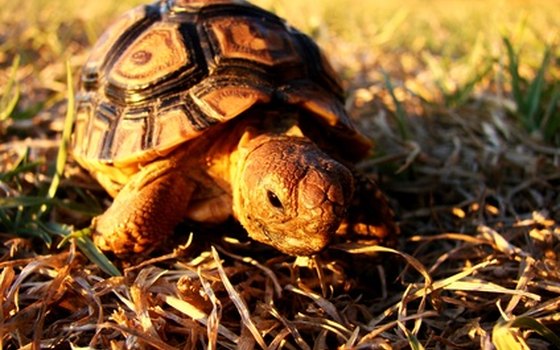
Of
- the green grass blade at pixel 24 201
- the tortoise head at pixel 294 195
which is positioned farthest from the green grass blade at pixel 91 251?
the tortoise head at pixel 294 195

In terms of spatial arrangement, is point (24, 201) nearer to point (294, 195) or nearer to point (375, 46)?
point (294, 195)

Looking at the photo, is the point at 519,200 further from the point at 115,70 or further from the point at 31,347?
the point at 31,347

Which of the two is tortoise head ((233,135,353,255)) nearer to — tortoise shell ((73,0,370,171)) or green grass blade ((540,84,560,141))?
tortoise shell ((73,0,370,171))

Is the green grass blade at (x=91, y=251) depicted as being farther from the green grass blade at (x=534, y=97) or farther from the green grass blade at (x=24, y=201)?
the green grass blade at (x=534, y=97)

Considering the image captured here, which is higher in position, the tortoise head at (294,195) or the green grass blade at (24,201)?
the tortoise head at (294,195)

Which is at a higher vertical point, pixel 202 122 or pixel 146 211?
pixel 202 122

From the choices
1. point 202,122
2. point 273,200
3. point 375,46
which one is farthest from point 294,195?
point 375,46
